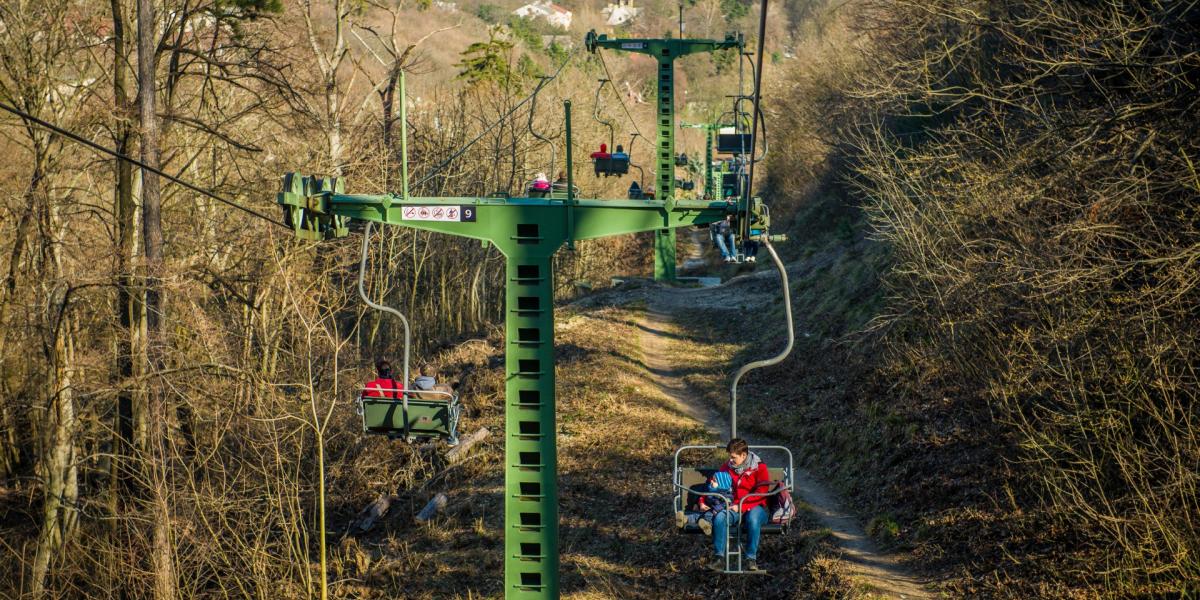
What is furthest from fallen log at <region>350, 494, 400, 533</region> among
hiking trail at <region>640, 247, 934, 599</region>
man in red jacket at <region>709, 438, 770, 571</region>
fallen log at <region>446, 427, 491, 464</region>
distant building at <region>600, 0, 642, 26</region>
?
distant building at <region>600, 0, 642, 26</region>

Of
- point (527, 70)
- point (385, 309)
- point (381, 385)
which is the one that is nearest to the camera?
point (385, 309)

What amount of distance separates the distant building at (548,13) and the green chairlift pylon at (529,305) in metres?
142

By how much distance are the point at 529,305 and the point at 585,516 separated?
7.97 meters

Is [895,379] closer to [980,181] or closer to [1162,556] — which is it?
[980,181]

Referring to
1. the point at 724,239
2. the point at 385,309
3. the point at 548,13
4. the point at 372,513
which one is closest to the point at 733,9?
the point at 548,13

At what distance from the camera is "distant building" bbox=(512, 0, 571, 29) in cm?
15575

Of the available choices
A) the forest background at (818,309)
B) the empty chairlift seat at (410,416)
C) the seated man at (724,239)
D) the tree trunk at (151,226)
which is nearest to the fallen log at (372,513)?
the forest background at (818,309)

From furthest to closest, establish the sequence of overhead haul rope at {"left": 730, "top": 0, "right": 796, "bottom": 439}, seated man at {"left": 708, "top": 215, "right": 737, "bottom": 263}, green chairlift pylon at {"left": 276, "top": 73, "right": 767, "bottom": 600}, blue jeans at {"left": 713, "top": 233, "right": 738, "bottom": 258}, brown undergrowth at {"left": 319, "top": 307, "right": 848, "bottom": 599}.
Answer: brown undergrowth at {"left": 319, "top": 307, "right": 848, "bottom": 599} < blue jeans at {"left": 713, "top": 233, "right": 738, "bottom": 258} < seated man at {"left": 708, "top": 215, "right": 737, "bottom": 263} < green chairlift pylon at {"left": 276, "top": 73, "right": 767, "bottom": 600} < overhead haul rope at {"left": 730, "top": 0, "right": 796, "bottom": 439}

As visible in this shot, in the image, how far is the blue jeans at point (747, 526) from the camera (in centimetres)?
1201

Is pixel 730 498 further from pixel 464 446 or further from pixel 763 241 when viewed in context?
pixel 464 446

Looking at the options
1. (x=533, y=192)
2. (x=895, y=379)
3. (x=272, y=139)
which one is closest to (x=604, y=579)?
(x=533, y=192)

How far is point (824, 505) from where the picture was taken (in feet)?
57.4

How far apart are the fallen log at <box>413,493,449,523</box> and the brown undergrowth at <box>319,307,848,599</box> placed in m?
0.21

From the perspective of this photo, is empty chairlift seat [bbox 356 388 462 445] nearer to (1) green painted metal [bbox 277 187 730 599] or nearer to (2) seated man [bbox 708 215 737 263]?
(1) green painted metal [bbox 277 187 730 599]
